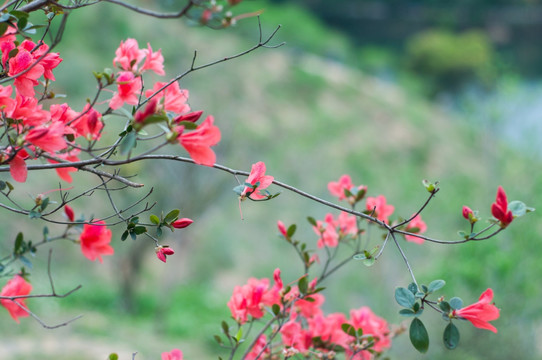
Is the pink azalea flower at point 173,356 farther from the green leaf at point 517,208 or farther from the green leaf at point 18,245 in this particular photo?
the green leaf at point 517,208

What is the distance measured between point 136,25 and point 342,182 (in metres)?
8.50

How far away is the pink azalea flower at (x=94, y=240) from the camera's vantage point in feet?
2.35

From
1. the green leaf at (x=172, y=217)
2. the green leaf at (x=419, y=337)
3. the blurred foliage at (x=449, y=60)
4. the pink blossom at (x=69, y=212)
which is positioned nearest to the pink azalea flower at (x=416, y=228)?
the green leaf at (x=419, y=337)

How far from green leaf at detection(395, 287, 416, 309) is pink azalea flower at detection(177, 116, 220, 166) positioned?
0.24m

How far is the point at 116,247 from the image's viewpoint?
4.10 meters

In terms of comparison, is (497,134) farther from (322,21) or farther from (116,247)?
(322,21)

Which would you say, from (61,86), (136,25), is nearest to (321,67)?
(136,25)

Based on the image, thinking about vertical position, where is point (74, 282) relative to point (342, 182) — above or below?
below

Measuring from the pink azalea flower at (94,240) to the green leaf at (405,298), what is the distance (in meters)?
0.35

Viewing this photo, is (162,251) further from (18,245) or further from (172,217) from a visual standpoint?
(18,245)

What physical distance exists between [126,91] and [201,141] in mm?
164

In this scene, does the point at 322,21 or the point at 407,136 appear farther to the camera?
the point at 322,21

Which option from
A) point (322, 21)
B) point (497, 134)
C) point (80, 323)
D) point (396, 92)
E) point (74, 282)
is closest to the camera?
point (80, 323)

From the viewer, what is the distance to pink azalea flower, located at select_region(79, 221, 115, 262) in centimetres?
72
